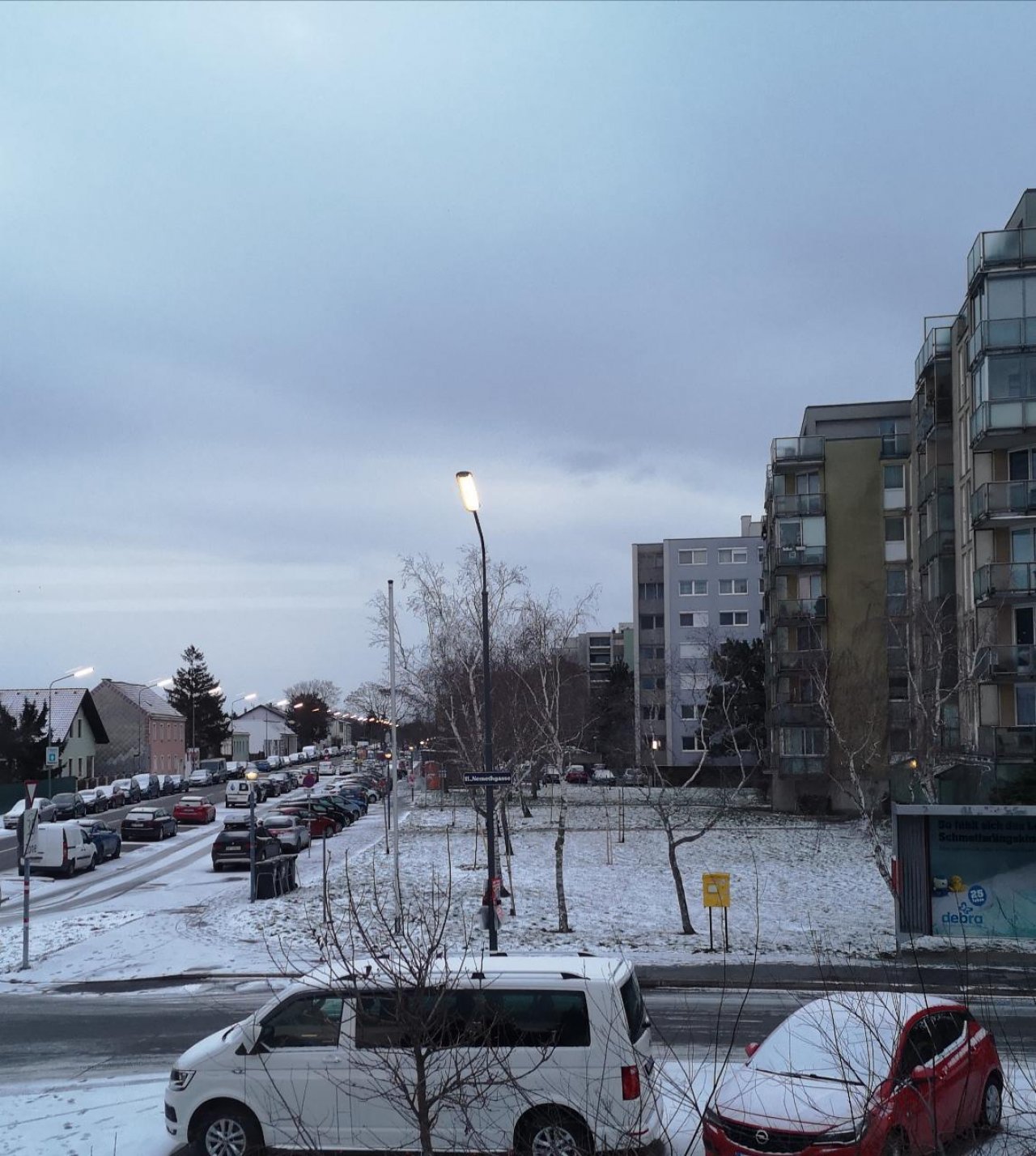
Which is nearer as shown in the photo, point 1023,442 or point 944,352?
point 1023,442

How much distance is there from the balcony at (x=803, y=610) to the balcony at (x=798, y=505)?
4.17m

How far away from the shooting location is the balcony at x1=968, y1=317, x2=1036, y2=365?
3509 cm

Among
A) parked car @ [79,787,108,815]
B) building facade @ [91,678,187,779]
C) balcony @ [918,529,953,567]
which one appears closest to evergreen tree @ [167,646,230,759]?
building facade @ [91,678,187,779]

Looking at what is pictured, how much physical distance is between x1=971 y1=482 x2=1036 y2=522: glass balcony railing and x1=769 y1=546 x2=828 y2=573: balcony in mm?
19409

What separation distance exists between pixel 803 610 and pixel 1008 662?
2009 cm

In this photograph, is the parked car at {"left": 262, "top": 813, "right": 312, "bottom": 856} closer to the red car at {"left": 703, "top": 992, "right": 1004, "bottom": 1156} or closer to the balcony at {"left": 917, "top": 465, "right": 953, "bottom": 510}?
the balcony at {"left": 917, "top": 465, "right": 953, "bottom": 510}

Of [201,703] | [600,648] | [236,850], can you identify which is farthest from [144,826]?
[600,648]

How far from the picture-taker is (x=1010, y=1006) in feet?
52.7

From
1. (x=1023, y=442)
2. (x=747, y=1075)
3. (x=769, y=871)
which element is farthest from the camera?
(x=1023, y=442)

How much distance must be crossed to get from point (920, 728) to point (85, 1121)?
2700cm

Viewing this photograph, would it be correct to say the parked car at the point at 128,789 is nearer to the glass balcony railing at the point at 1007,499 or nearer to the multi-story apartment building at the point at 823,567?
the multi-story apartment building at the point at 823,567

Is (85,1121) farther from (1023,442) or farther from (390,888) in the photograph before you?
(1023,442)

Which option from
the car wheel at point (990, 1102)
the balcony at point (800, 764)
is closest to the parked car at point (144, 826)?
the balcony at point (800, 764)

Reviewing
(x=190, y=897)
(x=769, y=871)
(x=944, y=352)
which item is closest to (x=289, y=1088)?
(x=190, y=897)
